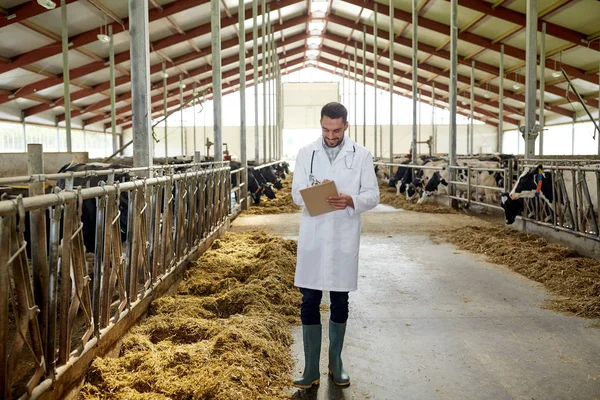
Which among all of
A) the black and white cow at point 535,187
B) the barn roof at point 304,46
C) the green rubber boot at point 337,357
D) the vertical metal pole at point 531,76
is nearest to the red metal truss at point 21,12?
the barn roof at point 304,46

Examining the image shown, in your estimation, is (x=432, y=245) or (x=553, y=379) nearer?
(x=553, y=379)

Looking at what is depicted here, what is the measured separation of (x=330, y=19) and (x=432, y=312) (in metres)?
22.9

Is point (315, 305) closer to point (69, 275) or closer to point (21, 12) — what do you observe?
point (69, 275)

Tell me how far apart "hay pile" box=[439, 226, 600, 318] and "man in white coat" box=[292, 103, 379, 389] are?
253cm

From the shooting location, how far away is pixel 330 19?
84.8 feet

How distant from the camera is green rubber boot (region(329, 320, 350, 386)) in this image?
336 cm

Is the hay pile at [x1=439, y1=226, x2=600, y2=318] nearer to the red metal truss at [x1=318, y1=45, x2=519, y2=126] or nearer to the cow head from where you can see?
the cow head

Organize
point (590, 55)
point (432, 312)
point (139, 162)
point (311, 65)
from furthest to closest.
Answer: point (311, 65) → point (590, 55) → point (139, 162) → point (432, 312)

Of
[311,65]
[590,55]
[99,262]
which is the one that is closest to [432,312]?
[99,262]

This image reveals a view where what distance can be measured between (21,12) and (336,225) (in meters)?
14.0

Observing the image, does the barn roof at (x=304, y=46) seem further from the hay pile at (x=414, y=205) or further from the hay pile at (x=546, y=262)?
the hay pile at (x=546, y=262)

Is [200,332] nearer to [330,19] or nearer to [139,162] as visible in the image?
[139,162]

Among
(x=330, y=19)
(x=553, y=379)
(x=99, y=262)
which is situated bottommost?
(x=553, y=379)

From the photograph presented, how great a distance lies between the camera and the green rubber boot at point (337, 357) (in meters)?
3.36
